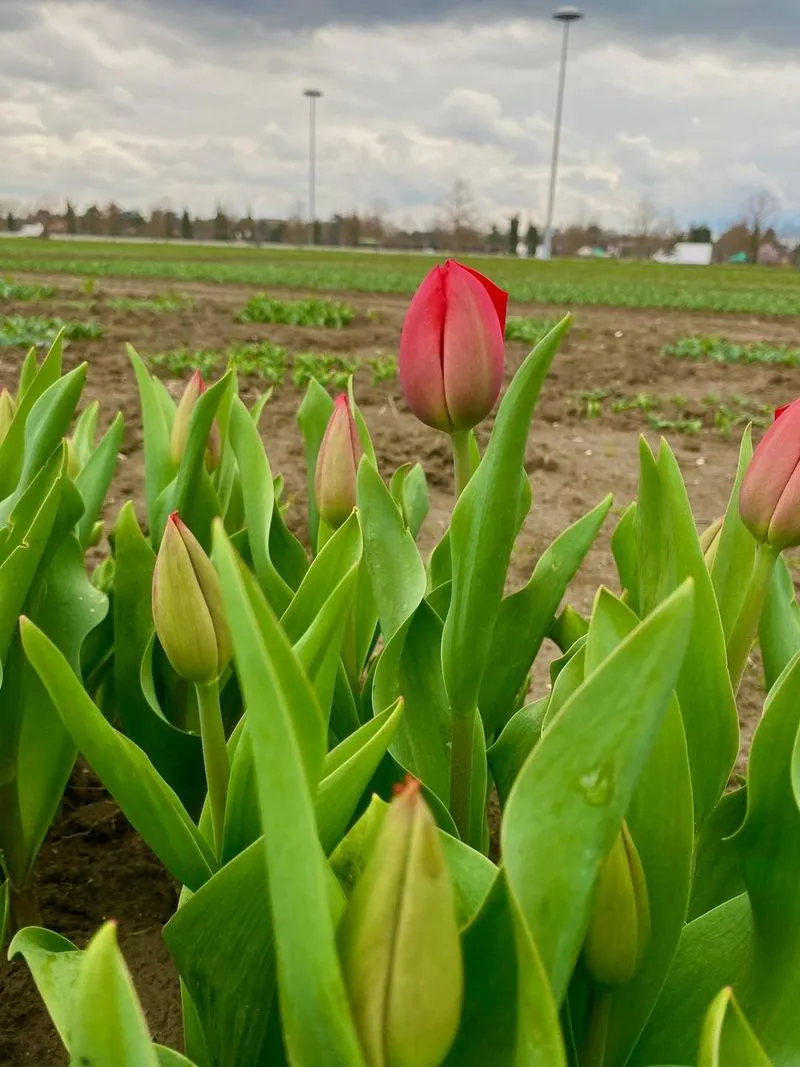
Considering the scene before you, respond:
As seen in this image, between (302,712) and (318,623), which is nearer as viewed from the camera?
(302,712)

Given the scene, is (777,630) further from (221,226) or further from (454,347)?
(221,226)

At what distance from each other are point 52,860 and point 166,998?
1.10 feet

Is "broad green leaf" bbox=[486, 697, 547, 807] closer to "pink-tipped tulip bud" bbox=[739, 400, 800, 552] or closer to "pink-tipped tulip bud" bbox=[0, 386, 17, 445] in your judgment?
"pink-tipped tulip bud" bbox=[739, 400, 800, 552]

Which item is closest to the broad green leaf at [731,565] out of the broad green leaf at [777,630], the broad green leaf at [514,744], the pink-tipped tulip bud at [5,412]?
the broad green leaf at [777,630]

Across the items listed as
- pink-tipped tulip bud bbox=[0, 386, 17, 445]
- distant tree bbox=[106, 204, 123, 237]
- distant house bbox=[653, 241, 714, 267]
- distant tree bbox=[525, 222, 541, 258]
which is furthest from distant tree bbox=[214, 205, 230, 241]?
pink-tipped tulip bud bbox=[0, 386, 17, 445]

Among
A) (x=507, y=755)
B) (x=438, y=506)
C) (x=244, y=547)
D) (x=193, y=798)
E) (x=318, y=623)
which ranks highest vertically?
(x=318, y=623)

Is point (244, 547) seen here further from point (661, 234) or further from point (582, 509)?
point (661, 234)

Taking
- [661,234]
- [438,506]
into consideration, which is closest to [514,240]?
[661,234]

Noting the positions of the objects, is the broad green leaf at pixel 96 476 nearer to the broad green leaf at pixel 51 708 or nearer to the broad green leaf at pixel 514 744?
the broad green leaf at pixel 51 708

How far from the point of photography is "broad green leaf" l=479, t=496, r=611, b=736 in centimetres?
104

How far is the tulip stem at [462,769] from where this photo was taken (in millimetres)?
863

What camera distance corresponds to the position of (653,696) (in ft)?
1.44

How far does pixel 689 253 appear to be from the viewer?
223 ft

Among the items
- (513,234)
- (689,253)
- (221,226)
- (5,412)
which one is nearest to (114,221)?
(221,226)
